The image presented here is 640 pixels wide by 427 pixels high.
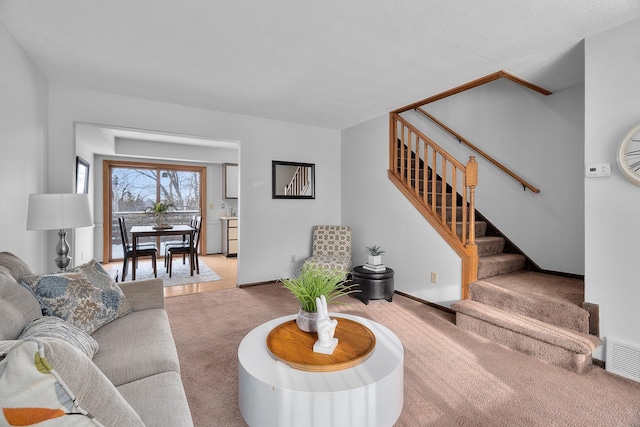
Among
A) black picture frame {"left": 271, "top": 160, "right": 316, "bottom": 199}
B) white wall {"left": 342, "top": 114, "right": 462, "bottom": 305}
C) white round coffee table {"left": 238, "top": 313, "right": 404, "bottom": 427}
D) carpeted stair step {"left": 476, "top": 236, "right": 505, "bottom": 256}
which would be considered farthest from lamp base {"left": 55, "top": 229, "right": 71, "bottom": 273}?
carpeted stair step {"left": 476, "top": 236, "right": 505, "bottom": 256}

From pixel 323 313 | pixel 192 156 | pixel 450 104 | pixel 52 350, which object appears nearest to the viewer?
pixel 52 350

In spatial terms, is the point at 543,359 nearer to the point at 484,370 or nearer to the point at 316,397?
the point at 484,370

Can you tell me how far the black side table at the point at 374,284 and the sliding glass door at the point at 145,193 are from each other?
179 inches

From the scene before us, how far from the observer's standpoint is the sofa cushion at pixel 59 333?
120cm

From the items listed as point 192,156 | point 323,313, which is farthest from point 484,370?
point 192,156

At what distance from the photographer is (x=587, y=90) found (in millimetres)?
2336

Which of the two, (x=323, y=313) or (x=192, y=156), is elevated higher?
(x=192, y=156)

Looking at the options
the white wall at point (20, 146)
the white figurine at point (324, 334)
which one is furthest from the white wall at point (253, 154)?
the white figurine at point (324, 334)

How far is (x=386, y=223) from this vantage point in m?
4.22

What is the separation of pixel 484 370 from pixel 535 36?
7.95 feet

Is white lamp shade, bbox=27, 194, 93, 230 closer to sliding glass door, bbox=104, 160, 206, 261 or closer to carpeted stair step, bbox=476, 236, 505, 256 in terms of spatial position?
carpeted stair step, bbox=476, 236, 505, 256

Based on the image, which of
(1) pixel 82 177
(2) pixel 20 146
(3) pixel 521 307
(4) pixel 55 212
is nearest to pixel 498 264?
(3) pixel 521 307

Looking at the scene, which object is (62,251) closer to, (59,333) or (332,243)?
(59,333)

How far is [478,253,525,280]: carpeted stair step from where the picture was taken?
10.9 ft
